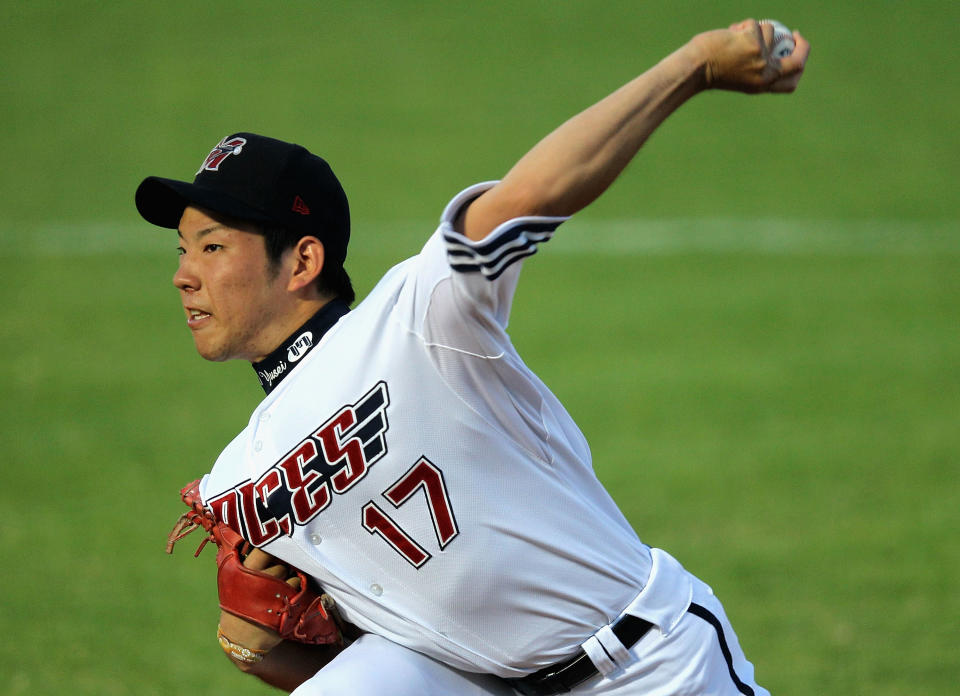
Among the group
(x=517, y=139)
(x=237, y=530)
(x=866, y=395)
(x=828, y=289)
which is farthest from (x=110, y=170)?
(x=237, y=530)

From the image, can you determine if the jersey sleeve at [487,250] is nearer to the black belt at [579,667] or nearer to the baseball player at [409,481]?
the baseball player at [409,481]

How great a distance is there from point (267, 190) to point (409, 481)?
88 centimetres

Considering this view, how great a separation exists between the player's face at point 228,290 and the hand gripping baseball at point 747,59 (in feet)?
4.28

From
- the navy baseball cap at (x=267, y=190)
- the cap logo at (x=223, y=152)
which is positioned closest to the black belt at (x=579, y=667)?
the navy baseball cap at (x=267, y=190)

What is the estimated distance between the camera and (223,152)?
11.0 ft

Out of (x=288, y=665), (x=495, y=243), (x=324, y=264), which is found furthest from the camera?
(x=288, y=665)

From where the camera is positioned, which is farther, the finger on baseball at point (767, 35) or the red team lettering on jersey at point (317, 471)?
the red team lettering on jersey at point (317, 471)

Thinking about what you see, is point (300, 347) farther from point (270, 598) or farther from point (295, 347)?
point (270, 598)

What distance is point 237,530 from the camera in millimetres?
3396

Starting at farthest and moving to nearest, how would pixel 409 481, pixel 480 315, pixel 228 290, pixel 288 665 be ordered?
pixel 288 665 → pixel 228 290 → pixel 409 481 → pixel 480 315

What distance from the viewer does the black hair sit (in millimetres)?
3240

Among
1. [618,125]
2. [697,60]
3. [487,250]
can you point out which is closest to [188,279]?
[487,250]

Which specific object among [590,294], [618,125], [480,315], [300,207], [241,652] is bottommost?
[590,294]

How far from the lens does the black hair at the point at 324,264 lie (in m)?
3.24
